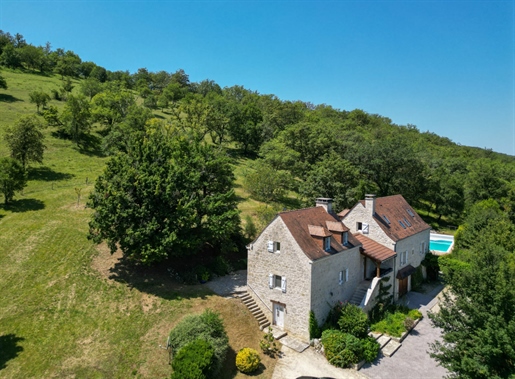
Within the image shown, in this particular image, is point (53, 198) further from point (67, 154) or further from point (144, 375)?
point (144, 375)

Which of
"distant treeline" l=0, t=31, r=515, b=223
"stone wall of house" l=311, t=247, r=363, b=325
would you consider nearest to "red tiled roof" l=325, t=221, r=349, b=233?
"stone wall of house" l=311, t=247, r=363, b=325

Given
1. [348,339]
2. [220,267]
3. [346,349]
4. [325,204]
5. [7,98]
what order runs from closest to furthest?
[346,349]
[348,339]
[325,204]
[220,267]
[7,98]

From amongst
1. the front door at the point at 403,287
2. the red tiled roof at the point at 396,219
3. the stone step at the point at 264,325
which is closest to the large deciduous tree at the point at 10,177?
the stone step at the point at 264,325

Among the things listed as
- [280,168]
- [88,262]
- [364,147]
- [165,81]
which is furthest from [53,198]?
[165,81]

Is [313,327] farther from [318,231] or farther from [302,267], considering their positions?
[318,231]

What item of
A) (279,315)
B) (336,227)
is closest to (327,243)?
(336,227)

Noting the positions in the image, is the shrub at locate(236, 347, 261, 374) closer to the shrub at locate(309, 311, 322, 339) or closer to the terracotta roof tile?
the shrub at locate(309, 311, 322, 339)

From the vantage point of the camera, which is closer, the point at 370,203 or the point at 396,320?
the point at 396,320
